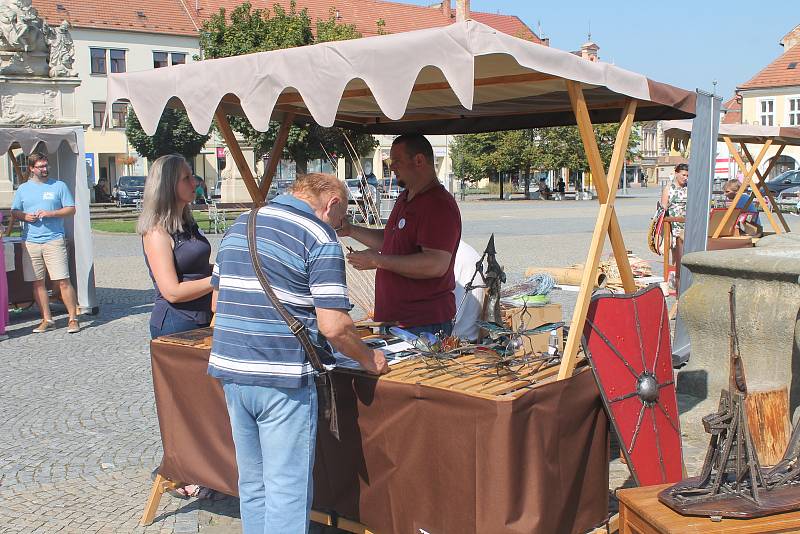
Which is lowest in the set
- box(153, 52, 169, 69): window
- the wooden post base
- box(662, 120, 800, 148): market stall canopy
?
the wooden post base

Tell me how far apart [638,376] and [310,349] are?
1.39m

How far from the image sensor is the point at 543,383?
324 centimetres

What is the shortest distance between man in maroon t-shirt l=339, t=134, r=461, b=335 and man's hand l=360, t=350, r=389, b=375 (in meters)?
0.73

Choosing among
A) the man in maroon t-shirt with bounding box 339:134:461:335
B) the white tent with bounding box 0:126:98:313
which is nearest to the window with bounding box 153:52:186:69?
the white tent with bounding box 0:126:98:313

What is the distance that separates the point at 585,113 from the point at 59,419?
166 inches

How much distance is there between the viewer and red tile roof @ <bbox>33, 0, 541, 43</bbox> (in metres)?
52.5

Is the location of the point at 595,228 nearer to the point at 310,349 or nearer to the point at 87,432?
the point at 310,349

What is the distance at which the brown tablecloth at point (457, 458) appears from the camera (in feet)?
10.0

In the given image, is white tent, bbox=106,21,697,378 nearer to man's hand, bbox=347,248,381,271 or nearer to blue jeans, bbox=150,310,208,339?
man's hand, bbox=347,248,381,271

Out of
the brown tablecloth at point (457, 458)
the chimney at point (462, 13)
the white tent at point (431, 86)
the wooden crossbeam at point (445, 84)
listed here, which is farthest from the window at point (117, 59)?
the brown tablecloth at point (457, 458)

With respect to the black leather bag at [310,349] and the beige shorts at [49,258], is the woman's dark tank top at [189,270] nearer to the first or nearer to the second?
the black leather bag at [310,349]

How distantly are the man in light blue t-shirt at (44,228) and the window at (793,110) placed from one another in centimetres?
4736

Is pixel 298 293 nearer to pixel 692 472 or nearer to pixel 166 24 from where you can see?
pixel 692 472

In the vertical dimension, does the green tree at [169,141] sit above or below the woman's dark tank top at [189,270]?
above
